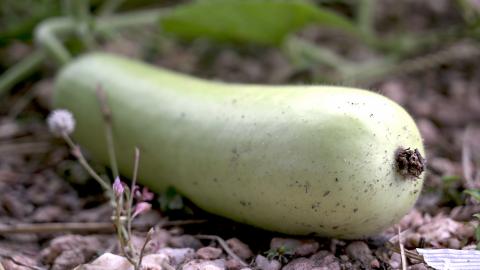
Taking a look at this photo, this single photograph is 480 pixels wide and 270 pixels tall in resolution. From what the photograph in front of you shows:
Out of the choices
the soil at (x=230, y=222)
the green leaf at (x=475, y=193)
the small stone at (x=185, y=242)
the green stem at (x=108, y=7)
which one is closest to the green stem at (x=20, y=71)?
the soil at (x=230, y=222)

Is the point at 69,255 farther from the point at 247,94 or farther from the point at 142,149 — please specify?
the point at 247,94

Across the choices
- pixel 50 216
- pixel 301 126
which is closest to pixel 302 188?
pixel 301 126

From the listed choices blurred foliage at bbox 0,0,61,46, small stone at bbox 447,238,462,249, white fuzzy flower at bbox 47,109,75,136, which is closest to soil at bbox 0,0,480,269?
small stone at bbox 447,238,462,249

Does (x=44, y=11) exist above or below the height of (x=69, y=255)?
above

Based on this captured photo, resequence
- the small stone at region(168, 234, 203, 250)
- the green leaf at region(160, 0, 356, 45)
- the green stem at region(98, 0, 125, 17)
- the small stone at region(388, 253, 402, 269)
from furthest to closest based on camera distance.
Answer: the green stem at region(98, 0, 125, 17), the green leaf at region(160, 0, 356, 45), the small stone at region(168, 234, 203, 250), the small stone at region(388, 253, 402, 269)

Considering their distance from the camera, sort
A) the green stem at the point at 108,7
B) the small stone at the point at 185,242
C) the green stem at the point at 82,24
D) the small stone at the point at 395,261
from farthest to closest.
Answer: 1. the green stem at the point at 108,7
2. the green stem at the point at 82,24
3. the small stone at the point at 185,242
4. the small stone at the point at 395,261

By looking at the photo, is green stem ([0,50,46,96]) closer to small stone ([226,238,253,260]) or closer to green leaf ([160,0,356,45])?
green leaf ([160,0,356,45])

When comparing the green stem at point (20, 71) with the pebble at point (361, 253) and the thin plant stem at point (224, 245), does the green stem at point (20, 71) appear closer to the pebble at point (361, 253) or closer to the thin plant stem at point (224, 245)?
the thin plant stem at point (224, 245)
